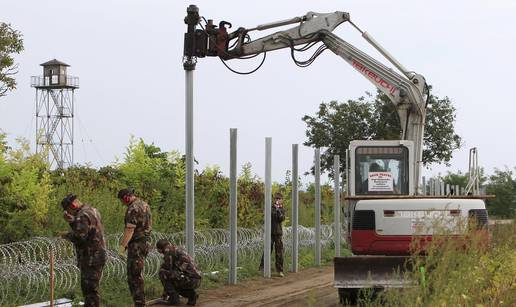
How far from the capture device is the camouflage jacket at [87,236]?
12.5m

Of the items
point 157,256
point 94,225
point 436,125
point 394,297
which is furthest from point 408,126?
point 436,125

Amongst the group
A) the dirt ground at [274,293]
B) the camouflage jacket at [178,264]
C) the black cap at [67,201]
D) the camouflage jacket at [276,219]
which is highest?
the black cap at [67,201]

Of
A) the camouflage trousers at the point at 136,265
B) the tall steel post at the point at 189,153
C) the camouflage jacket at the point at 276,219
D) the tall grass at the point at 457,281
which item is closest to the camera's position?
the tall grass at the point at 457,281

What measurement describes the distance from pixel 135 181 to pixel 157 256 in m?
4.01

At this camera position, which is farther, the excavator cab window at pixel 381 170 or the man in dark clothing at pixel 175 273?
the excavator cab window at pixel 381 170

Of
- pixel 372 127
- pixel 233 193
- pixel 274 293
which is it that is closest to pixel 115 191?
pixel 233 193

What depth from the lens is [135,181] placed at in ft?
70.4

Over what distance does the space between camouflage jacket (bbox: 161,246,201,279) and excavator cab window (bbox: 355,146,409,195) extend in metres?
3.25

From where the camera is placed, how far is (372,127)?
2163 inches

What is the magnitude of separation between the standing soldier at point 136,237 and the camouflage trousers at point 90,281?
2.86 feet

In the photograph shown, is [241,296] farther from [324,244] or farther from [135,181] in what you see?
[324,244]

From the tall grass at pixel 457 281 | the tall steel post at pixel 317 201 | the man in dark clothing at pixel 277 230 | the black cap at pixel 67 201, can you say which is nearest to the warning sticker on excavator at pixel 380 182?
the tall grass at pixel 457 281

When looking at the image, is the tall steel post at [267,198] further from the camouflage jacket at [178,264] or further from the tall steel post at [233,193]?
the camouflage jacket at [178,264]

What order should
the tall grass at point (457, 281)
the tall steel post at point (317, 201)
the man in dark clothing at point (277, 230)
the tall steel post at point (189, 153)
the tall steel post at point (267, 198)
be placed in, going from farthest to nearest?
the tall steel post at point (317, 201) → the man in dark clothing at point (277, 230) → the tall steel post at point (267, 198) → the tall steel post at point (189, 153) → the tall grass at point (457, 281)
